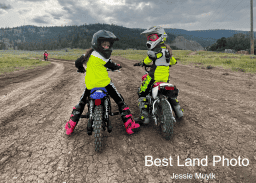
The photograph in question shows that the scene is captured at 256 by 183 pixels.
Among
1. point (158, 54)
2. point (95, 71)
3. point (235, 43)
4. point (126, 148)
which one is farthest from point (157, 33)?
point (235, 43)

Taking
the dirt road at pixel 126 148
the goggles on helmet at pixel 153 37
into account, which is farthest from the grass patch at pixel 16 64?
the goggles on helmet at pixel 153 37

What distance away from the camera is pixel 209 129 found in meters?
3.35

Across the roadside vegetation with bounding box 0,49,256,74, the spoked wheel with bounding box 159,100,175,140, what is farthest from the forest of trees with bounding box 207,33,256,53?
the spoked wheel with bounding box 159,100,175,140

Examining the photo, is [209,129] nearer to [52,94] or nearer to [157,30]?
[157,30]

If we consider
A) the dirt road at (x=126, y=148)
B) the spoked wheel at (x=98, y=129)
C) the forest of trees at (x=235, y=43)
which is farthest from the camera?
the forest of trees at (x=235, y=43)

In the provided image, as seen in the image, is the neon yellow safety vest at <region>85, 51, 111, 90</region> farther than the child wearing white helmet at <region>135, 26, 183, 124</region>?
No

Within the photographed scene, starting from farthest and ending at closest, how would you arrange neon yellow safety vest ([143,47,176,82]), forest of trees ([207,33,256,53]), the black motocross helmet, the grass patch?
forest of trees ([207,33,256,53])
the grass patch
neon yellow safety vest ([143,47,176,82])
the black motocross helmet

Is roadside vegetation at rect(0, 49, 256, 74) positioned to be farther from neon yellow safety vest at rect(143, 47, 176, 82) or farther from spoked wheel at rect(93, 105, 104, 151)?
spoked wheel at rect(93, 105, 104, 151)

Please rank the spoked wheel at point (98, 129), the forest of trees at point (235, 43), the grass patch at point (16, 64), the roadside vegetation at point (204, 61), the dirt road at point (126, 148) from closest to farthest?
the dirt road at point (126, 148) < the spoked wheel at point (98, 129) < the roadside vegetation at point (204, 61) < the grass patch at point (16, 64) < the forest of trees at point (235, 43)

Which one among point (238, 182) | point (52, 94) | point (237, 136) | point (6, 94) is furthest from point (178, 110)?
point (6, 94)

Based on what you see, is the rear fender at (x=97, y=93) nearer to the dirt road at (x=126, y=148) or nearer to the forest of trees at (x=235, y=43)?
the dirt road at (x=126, y=148)

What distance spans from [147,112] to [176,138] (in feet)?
3.18

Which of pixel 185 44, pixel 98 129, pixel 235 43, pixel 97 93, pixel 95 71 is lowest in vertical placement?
pixel 98 129

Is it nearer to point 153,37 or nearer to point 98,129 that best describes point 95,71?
point 98,129
